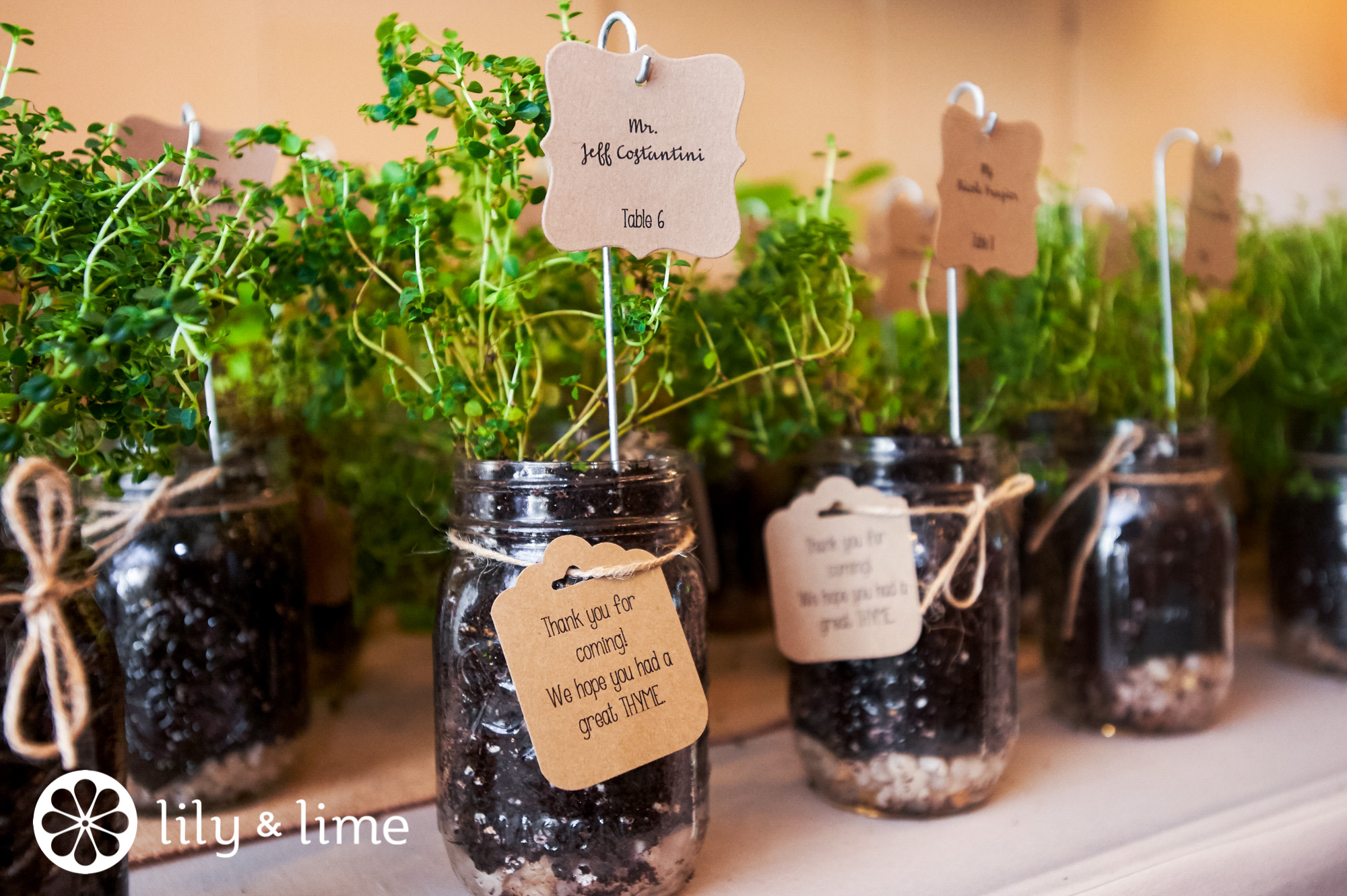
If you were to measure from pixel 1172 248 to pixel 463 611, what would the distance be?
1.10 meters

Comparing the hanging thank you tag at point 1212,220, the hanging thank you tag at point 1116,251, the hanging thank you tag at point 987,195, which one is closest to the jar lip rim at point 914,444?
the hanging thank you tag at point 987,195

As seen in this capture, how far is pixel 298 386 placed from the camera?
90 centimetres

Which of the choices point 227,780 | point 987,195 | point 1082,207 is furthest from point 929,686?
Answer: point 1082,207

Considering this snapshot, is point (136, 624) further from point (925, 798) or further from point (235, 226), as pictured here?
point (925, 798)

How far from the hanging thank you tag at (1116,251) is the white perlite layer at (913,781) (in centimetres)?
64

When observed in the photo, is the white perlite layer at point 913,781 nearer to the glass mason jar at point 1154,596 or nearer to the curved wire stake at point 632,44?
the glass mason jar at point 1154,596

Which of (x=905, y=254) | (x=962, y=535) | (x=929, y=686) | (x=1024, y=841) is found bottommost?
(x=1024, y=841)

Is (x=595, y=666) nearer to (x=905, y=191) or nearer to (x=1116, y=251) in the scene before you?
(x=905, y=191)

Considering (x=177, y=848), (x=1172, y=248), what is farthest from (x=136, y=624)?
(x=1172, y=248)

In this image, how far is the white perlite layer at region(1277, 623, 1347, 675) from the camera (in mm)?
1085

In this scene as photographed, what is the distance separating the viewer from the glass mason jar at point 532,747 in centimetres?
57

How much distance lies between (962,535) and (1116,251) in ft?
1.91

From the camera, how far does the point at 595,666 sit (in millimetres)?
570

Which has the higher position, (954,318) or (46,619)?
(954,318)
